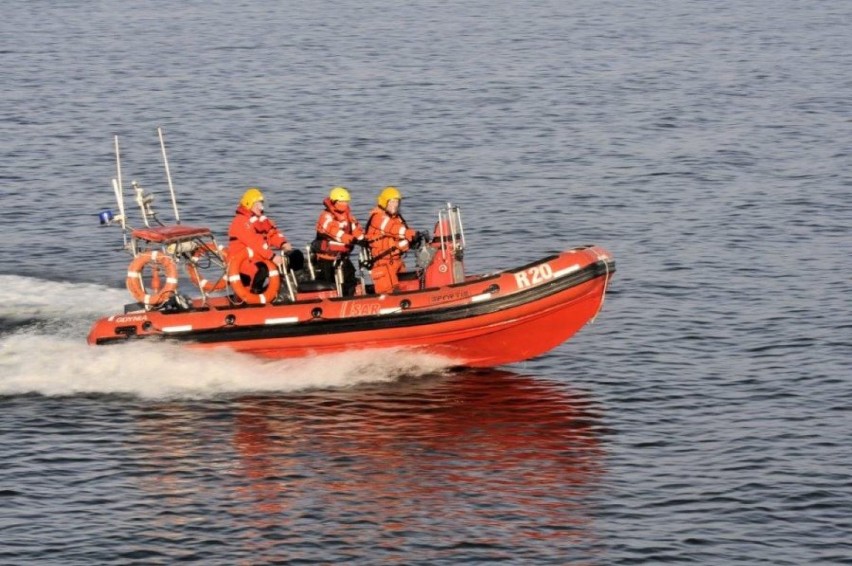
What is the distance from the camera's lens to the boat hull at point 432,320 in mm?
18562

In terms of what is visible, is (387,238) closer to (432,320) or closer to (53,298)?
(432,320)

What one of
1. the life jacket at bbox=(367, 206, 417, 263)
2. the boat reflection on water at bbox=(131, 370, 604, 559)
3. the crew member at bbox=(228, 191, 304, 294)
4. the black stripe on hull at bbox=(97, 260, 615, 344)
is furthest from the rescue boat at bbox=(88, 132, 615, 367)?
the boat reflection on water at bbox=(131, 370, 604, 559)

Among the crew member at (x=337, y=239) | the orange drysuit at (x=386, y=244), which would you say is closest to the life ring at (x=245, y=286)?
the crew member at (x=337, y=239)

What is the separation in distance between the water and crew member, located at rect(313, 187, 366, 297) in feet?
3.88

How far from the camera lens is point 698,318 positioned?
72.6 ft

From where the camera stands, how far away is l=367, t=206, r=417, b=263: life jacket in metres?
19.2

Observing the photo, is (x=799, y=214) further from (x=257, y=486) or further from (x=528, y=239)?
(x=257, y=486)

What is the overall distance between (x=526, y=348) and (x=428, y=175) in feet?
42.5

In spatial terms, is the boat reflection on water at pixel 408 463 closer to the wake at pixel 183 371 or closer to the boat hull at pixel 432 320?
the wake at pixel 183 371

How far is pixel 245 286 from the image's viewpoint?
63.2ft

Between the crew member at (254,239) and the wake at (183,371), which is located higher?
the crew member at (254,239)

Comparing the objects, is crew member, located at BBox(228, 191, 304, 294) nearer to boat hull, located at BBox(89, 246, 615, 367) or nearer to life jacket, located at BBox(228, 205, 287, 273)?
life jacket, located at BBox(228, 205, 287, 273)

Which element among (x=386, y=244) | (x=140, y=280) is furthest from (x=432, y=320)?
(x=140, y=280)

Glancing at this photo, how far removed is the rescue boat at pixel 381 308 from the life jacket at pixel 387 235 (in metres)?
0.23
